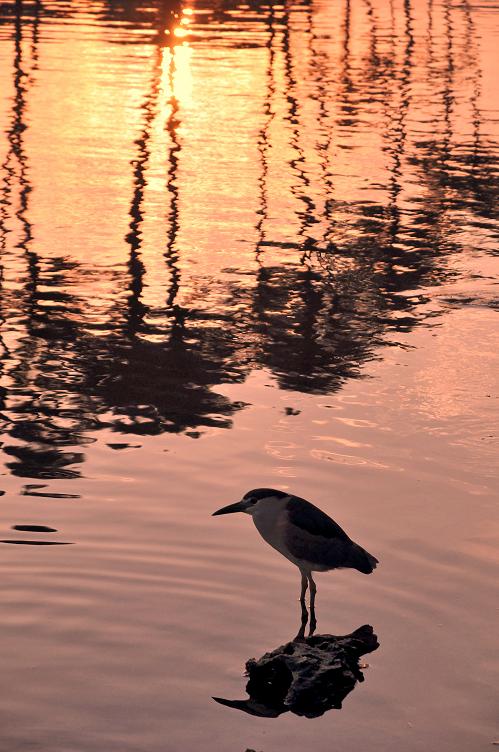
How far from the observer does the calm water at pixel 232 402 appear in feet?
25.1

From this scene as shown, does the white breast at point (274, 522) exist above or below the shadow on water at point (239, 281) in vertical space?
above

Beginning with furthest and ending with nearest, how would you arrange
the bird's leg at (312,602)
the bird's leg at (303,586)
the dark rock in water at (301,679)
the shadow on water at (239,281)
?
the shadow on water at (239,281) → the bird's leg at (303,586) → the bird's leg at (312,602) → the dark rock in water at (301,679)

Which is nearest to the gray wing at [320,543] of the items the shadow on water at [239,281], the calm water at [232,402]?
the calm water at [232,402]

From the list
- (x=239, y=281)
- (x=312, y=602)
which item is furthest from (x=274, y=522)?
(x=239, y=281)

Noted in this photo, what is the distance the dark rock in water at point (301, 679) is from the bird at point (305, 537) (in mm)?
647

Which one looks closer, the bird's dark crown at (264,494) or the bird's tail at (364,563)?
the bird's tail at (364,563)

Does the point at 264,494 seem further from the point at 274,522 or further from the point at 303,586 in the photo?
the point at 303,586

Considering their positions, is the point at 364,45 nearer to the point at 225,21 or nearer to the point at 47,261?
the point at 225,21

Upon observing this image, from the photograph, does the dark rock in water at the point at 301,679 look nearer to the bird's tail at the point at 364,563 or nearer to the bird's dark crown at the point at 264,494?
the bird's tail at the point at 364,563

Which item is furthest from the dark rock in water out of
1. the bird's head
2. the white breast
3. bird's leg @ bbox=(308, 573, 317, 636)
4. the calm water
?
the bird's head

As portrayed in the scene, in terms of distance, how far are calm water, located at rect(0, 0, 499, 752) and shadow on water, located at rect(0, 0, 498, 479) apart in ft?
0.16

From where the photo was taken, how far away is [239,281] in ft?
53.4

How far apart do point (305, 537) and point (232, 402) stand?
4.12 metres

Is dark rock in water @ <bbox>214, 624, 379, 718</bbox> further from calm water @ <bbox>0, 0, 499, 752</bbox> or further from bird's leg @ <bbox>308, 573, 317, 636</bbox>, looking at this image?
bird's leg @ <bbox>308, 573, 317, 636</bbox>
